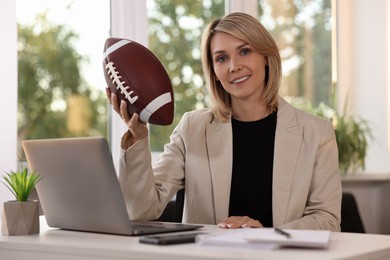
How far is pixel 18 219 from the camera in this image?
1.98 m

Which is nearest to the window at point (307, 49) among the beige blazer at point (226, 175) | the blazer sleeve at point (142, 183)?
the beige blazer at point (226, 175)

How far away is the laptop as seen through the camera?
6.16 feet

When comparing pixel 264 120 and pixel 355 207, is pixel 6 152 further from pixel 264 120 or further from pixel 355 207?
pixel 355 207

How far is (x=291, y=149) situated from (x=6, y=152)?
3.78 feet

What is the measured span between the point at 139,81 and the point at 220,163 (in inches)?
20.5

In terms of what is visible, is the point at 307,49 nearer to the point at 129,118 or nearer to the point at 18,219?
the point at 129,118

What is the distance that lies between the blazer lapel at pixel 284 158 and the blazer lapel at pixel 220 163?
16 cm

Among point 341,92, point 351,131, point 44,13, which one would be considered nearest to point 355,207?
point 351,131

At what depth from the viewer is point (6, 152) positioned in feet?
9.71

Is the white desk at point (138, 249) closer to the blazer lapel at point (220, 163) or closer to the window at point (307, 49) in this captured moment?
the blazer lapel at point (220, 163)

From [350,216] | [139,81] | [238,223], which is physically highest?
[139,81]

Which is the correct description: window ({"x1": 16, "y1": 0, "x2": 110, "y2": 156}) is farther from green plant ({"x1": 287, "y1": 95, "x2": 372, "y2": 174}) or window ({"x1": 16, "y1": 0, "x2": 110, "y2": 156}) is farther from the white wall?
green plant ({"x1": 287, "y1": 95, "x2": 372, "y2": 174})

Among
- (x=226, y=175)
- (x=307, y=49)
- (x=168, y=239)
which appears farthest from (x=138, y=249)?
(x=307, y=49)

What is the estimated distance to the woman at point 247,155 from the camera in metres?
2.42
